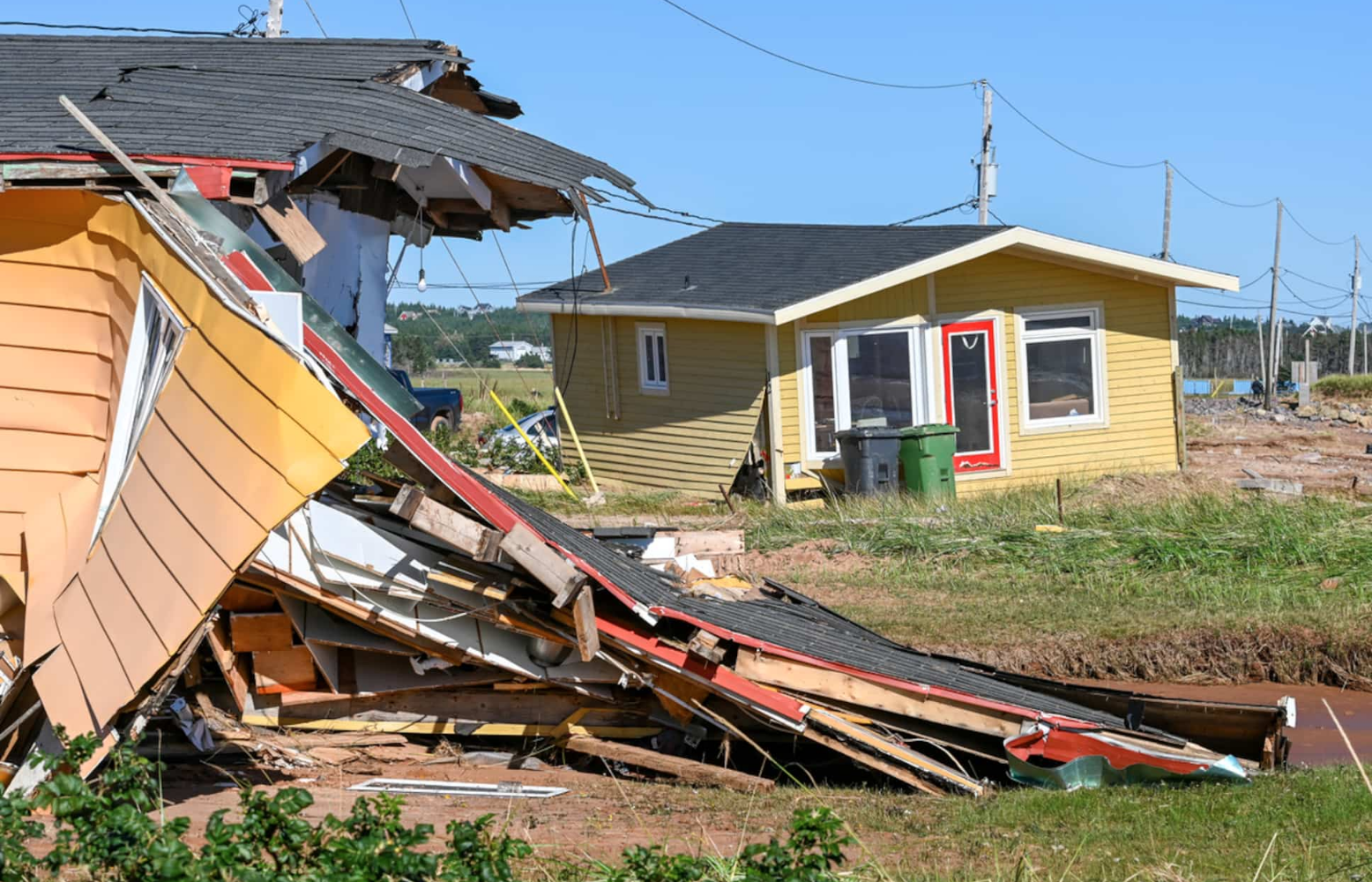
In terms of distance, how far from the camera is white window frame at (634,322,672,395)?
18.8 m

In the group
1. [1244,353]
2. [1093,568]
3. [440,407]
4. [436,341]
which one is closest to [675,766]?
[1093,568]

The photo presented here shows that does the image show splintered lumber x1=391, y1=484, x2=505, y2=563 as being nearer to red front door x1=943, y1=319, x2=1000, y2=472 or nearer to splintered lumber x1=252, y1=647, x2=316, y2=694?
splintered lumber x1=252, y1=647, x2=316, y2=694

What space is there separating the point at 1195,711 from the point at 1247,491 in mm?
8450

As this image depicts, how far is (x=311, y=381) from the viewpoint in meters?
5.61

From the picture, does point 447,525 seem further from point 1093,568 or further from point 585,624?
point 1093,568

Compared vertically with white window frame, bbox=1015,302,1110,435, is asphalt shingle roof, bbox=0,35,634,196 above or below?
above

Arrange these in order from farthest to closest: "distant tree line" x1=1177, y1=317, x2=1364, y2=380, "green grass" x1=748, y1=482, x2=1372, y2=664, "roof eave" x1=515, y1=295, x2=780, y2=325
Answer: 1. "distant tree line" x1=1177, y1=317, x2=1364, y2=380
2. "roof eave" x1=515, y1=295, x2=780, y2=325
3. "green grass" x1=748, y1=482, x2=1372, y2=664

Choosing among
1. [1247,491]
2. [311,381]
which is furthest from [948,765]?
[1247,491]

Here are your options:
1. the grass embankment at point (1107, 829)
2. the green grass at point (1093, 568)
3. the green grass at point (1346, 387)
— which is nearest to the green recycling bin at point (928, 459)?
the green grass at point (1093, 568)

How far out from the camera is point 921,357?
58.1 feet

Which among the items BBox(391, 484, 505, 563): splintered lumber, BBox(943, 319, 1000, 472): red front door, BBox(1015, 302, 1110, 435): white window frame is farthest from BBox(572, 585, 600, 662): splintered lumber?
BBox(1015, 302, 1110, 435): white window frame

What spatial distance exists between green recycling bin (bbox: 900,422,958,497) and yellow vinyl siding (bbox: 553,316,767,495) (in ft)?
6.47

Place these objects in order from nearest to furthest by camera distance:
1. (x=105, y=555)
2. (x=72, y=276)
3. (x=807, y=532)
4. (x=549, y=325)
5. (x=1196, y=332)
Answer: (x=105, y=555) → (x=72, y=276) → (x=807, y=532) → (x=549, y=325) → (x=1196, y=332)

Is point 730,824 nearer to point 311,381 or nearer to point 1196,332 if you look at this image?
point 311,381
